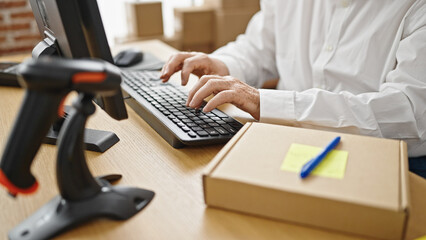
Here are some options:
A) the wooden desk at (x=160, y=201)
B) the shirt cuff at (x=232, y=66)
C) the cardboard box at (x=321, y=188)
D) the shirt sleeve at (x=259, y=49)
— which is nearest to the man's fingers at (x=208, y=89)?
the wooden desk at (x=160, y=201)

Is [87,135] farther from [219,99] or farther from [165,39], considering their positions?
[165,39]

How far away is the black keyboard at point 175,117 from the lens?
2.49 ft

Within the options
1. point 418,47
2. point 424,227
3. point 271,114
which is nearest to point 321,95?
point 271,114

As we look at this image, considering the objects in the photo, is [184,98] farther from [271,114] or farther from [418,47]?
[418,47]

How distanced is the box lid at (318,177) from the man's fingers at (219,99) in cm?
14

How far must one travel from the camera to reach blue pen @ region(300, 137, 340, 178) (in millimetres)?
553

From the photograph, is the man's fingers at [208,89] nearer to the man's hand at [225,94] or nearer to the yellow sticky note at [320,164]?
the man's hand at [225,94]

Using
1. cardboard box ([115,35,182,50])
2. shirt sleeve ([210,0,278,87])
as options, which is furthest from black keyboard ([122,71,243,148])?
cardboard box ([115,35,182,50])

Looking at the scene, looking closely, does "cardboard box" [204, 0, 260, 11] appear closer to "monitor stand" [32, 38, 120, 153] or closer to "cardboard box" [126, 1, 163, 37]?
"cardboard box" [126, 1, 163, 37]

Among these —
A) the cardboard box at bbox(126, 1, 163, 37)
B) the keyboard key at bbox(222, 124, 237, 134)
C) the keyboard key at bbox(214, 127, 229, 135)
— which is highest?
the keyboard key at bbox(214, 127, 229, 135)

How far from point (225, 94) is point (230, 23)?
198 cm

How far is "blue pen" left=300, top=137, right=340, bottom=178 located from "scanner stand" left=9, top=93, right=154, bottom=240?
25cm

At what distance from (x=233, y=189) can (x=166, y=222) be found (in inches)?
4.3

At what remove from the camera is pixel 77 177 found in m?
0.55
